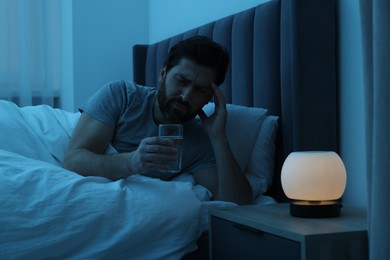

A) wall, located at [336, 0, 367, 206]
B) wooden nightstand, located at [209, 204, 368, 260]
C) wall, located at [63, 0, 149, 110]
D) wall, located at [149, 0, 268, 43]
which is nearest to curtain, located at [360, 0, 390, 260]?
wooden nightstand, located at [209, 204, 368, 260]

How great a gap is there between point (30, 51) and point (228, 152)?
2015 millimetres

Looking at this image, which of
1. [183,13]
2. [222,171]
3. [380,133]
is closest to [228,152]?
[222,171]

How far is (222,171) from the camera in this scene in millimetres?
1855

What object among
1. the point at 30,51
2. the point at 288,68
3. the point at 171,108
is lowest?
the point at 171,108

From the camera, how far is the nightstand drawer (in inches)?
49.2

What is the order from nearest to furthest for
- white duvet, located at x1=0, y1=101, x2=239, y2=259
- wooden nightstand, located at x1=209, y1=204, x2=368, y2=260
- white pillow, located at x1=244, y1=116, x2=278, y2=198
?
wooden nightstand, located at x1=209, y1=204, x2=368, y2=260, white duvet, located at x1=0, y1=101, x2=239, y2=259, white pillow, located at x1=244, y1=116, x2=278, y2=198

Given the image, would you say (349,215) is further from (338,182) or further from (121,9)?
(121,9)

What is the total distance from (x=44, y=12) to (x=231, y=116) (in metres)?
1.89

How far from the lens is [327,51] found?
1876 millimetres

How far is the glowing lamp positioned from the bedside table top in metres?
0.03

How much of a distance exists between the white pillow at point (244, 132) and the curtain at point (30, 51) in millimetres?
1748

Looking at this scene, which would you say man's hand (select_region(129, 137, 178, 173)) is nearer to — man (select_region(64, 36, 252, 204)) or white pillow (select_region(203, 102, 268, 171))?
man (select_region(64, 36, 252, 204))

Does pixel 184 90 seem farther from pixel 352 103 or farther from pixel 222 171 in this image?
pixel 352 103

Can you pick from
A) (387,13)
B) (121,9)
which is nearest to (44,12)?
(121,9)
